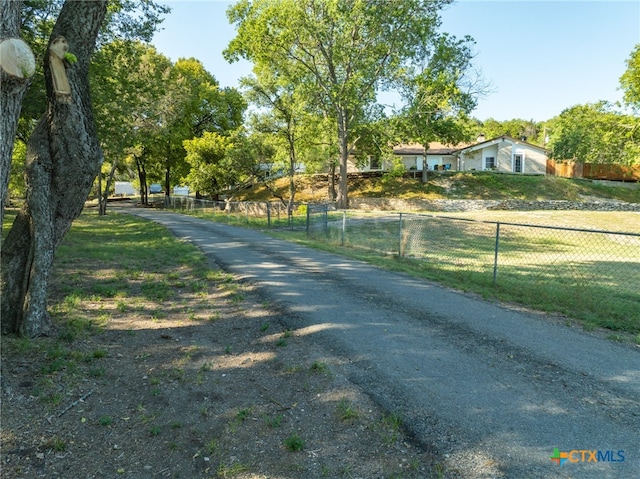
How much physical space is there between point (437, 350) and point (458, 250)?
34.0 ft

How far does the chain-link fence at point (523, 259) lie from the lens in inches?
268

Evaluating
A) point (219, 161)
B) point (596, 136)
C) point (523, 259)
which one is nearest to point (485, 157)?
point (596, 136)

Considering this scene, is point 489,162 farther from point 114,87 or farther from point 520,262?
point 114,87

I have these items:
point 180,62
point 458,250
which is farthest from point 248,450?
point 180,62

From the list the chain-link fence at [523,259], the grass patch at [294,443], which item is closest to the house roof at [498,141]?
the chain-link fence at [523,259]

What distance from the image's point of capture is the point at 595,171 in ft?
141

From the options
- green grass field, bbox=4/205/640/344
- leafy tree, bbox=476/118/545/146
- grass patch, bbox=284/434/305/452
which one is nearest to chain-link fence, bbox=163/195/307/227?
green grass field, bbox=4/205/640/344

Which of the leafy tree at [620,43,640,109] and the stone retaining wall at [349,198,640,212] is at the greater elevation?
the leafy tree at [620,43,640,109]

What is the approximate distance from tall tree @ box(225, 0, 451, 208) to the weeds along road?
22536mm

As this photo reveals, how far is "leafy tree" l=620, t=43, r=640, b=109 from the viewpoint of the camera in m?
33.8

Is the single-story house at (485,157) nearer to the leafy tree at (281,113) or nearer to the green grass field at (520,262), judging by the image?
the leafy tree at (281,113)

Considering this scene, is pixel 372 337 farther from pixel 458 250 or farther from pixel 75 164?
pixel 458 250

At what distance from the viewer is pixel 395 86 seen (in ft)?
100

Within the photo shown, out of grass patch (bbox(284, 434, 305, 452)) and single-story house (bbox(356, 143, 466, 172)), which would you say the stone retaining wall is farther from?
grass patch (bbox(284, 434, 305, 452))
